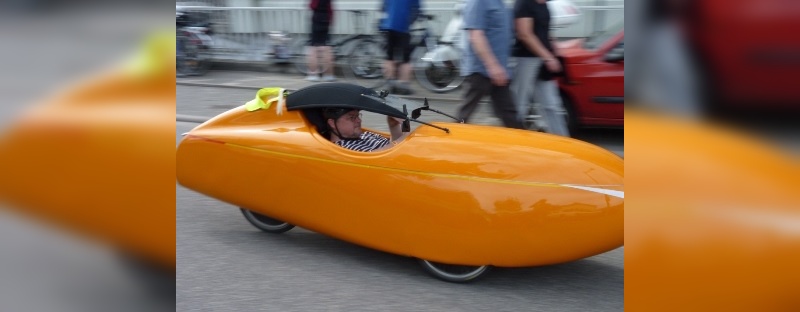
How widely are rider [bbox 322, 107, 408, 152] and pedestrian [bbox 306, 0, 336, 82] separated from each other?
19.8 feet

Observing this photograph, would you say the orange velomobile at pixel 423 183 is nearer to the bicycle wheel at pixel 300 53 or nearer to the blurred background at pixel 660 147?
Answer: the blurred background at pixel 660 147

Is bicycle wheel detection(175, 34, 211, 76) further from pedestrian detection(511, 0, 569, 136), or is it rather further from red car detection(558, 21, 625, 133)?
pedestrian detection(511, 0, 569, 136)

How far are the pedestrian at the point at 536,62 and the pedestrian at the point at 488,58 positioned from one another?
33cm

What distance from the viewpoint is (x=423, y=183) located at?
3.83 m

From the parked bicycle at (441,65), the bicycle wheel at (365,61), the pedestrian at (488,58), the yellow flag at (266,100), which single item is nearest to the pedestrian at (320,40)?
the bicycle wheel at (365,61)

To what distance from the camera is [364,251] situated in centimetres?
458

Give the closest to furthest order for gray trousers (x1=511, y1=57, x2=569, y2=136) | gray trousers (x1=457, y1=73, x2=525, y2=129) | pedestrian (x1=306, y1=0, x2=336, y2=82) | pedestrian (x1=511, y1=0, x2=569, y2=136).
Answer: gray trousers (x1=457, y1=73, x2=525, y2=129) → pedestrian (x1=511, y1=0, x2=569, y2=136) → gray trousers (x1=511, y1=57, x2=569, y2=136) → pedestrian (x1=306, y1=0, x2=336, y2=82)

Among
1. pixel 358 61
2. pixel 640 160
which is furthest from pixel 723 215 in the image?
pixel 358 61

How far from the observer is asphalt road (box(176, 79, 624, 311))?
3.88 metres

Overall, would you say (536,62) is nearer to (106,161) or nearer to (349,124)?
(349,124)

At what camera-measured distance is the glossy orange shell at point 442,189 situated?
366cm

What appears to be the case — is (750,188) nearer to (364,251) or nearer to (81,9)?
(81,9)

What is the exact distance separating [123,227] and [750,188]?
1.03 m

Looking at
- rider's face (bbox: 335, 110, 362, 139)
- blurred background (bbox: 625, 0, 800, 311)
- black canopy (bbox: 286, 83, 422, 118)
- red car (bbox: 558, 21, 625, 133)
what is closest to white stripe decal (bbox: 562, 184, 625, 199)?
black canopy (bbox: 286, 83, 422, 118)
